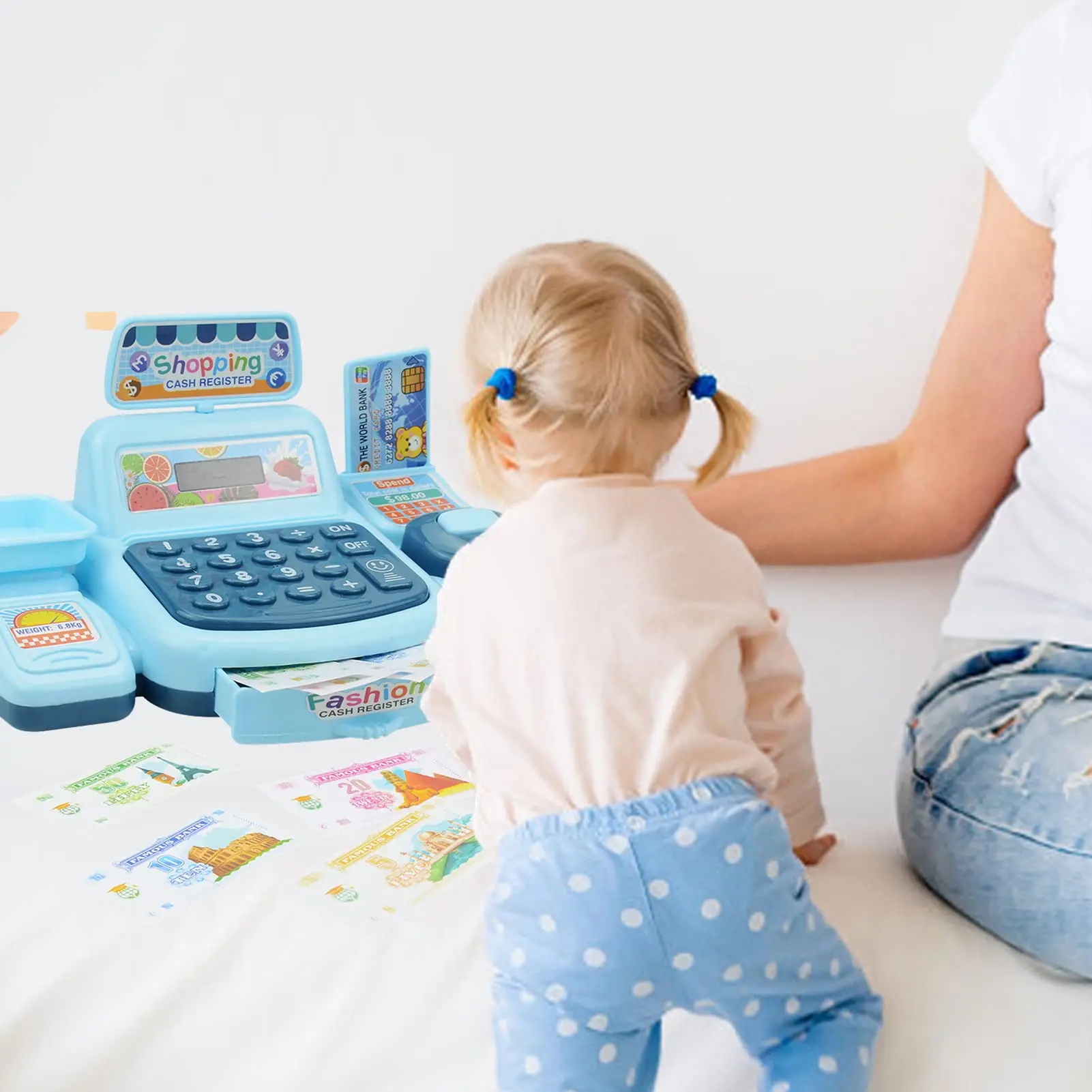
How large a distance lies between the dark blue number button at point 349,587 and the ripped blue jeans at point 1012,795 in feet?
1.36

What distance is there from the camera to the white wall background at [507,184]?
1.22 meters

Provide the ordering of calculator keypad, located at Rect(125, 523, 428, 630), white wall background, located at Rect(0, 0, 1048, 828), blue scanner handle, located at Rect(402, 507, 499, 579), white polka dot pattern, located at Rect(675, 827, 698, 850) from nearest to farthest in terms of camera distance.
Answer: white polka dot pattern, located at Rect(675, 827, 698, 850) < calculator keypad, located at Rect(125, 523, 428, 630) < blue scanner handle, located at Rect(402, 507, 499, 579) < white wall background, located at Rect(0, 0, 1048, 828)

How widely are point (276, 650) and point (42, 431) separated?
1.60ft

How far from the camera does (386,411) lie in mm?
1066

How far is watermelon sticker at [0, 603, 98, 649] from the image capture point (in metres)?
0.83

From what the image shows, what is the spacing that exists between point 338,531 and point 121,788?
310mm

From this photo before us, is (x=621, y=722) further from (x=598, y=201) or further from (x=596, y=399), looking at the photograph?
(x=598, y=201)

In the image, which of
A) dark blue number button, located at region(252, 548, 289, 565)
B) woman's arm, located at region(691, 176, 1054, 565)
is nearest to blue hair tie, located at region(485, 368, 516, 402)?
dark blue number button, located at region(252, 548, 289, 565)

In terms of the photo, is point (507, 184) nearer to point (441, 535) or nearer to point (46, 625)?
point (441, 535)

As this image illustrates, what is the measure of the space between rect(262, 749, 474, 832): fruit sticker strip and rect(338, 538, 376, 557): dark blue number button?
0.76ft

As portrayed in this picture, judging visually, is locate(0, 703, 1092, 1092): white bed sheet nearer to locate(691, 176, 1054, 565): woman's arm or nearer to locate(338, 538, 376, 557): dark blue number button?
locate(338, 538, 376, 557): dark blue number button

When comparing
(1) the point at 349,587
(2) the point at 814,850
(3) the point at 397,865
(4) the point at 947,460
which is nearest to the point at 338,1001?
(3) the point at 397,865

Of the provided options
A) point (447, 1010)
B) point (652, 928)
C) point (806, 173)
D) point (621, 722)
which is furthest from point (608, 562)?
point (806, 173)

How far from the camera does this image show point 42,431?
48.8 inches
